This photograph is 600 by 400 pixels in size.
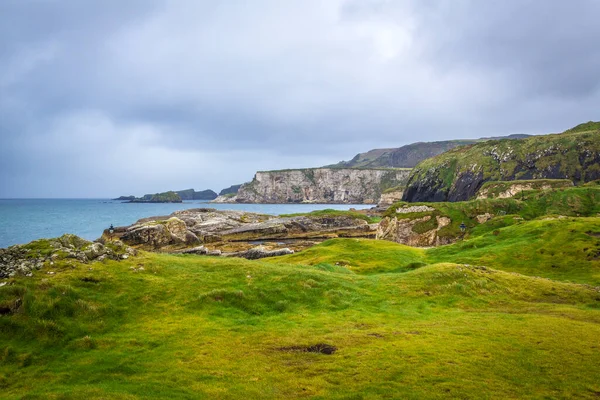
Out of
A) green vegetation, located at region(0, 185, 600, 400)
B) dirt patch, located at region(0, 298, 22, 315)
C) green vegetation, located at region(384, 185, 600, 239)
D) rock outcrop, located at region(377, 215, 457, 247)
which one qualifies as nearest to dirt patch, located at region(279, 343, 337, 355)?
green vegetation, located at region(0, 185, 600, 400)

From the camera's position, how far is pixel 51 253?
803 inches

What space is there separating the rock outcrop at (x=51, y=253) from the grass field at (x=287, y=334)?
99 centimetres

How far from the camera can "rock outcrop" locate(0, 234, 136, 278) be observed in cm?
1830

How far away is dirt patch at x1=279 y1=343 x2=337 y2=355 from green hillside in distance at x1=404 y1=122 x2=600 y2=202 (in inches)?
6022

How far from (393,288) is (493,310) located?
6077 mm

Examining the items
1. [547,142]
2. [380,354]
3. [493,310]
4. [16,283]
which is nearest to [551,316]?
[493,310]

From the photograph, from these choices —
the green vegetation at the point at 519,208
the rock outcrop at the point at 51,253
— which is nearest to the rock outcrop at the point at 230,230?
the green vegetation at the point at 519,208

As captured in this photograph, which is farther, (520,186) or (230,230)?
(230,230)

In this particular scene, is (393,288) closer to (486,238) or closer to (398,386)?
(398,386)

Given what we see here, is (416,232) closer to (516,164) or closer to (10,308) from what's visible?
(10,308)

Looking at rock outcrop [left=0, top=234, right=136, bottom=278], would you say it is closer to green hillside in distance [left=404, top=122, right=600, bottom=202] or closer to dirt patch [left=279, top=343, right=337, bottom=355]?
dirt patch [left=279, top=343, right=337, bottom=355]

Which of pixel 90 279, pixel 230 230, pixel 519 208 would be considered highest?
pixel 90 279

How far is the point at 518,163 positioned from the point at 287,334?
17185 centimetres

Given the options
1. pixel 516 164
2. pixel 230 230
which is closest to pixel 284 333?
pixel 230 230
